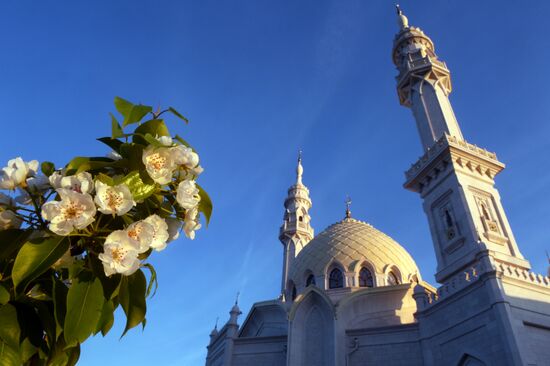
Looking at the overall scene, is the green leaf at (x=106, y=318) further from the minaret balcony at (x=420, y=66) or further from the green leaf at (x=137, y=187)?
the minaret balcony at (x=420, y=66)

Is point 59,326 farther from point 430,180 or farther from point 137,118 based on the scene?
point 430,180

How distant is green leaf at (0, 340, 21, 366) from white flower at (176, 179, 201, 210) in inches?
31.4

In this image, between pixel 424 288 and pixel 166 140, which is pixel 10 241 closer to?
pixel 166 140

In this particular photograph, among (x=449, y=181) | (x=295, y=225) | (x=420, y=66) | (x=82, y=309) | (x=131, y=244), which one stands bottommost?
(x=82, y=309)

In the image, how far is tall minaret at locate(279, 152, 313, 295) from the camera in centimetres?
3212

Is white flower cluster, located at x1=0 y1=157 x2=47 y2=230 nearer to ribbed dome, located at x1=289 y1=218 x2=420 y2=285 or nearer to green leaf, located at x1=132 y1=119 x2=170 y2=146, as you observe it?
green leaf, located at x1=132 y1=119 x2=170 y2=146

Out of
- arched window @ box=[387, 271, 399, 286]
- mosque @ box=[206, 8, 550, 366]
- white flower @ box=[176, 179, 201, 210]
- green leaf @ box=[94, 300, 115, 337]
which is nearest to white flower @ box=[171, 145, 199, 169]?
white flower @ box=[176, 179, 201, 210]

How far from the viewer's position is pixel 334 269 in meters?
23.6

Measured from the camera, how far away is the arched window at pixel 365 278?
22.7m

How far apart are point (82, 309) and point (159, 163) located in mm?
644

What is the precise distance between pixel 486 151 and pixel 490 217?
3974 mm

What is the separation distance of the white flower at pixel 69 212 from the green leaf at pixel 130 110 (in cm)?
37

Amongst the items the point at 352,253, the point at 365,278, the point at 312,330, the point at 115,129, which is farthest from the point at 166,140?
the point at 352,253

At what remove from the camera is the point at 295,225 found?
3309 cm
